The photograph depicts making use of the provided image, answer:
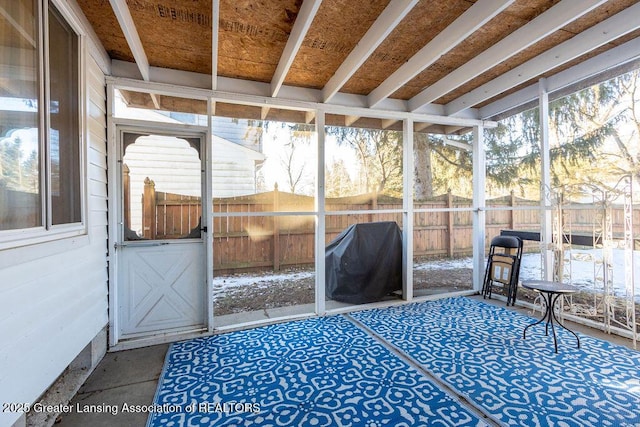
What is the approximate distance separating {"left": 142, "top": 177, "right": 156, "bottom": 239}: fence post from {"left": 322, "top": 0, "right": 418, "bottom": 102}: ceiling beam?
2365mm

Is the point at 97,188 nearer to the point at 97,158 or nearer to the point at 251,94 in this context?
the point at 97,158

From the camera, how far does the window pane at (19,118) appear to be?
145 cm

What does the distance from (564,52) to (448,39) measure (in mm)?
1374

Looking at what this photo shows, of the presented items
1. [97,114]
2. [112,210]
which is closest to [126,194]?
[112,210]

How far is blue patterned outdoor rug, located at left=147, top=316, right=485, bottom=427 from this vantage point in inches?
78.9

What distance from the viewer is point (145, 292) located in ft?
10.8

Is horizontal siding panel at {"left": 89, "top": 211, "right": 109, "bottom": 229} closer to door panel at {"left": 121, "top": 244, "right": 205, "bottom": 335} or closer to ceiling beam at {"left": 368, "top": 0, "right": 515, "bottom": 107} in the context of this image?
door panel at {"left": 121, "top": 244, "right": 205, "bottom": 335}

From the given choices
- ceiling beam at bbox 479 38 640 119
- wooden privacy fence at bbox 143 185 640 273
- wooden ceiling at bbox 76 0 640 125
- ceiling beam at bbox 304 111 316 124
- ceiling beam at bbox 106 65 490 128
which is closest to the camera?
wooden ceiling at bbox 76 0 640 125

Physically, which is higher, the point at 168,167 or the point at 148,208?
the point at 168,167

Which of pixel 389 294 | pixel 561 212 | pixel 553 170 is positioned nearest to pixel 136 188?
pixel 389 294

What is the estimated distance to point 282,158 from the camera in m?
4.15

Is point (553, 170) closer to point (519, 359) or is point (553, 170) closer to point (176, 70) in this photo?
point (519, 359)

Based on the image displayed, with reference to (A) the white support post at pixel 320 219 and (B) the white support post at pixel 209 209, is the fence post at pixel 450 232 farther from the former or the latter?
(B) the white support post at pixel 209 209

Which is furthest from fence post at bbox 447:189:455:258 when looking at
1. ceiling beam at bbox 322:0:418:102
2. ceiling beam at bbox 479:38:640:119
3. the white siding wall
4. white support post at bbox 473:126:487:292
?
the white siding wall
